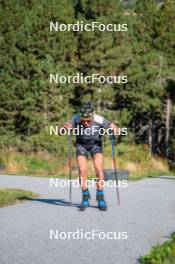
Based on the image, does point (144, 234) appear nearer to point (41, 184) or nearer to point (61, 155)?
point (41, 184)

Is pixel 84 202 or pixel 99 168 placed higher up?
pixel 99 168

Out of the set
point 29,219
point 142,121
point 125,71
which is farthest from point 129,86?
point 29,219

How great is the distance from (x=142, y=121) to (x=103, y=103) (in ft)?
20.8

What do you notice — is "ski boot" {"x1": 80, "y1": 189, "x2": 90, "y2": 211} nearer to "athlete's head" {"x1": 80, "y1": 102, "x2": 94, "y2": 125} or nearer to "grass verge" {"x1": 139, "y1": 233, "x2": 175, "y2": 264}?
"athlete's head" {"x1": 80, "y1": 102, "x2": 94, "y2": 125}

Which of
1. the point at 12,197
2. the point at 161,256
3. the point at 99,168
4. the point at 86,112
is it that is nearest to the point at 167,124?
the point at 12,197

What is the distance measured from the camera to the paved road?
6.55 meters

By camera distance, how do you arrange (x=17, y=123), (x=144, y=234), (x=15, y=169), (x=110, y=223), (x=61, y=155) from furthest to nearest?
(x=17, y=123)
(x=61, y=155)
(x=15, y=169)
(x=110, y=223)
(x=144, y=234)

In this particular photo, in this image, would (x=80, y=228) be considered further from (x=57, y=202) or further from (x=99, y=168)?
(x=57, y=202)

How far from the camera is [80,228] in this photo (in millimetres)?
8320

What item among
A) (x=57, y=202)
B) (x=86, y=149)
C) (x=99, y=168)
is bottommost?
(x=57, y=202)

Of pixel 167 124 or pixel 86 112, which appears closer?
pixel 86 112

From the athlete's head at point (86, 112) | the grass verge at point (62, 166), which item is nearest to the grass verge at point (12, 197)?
the athlete's head at point (86, 112)

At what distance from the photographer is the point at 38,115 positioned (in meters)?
36.3

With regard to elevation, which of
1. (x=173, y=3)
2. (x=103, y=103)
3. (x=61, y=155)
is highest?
(x=173, y=3)
